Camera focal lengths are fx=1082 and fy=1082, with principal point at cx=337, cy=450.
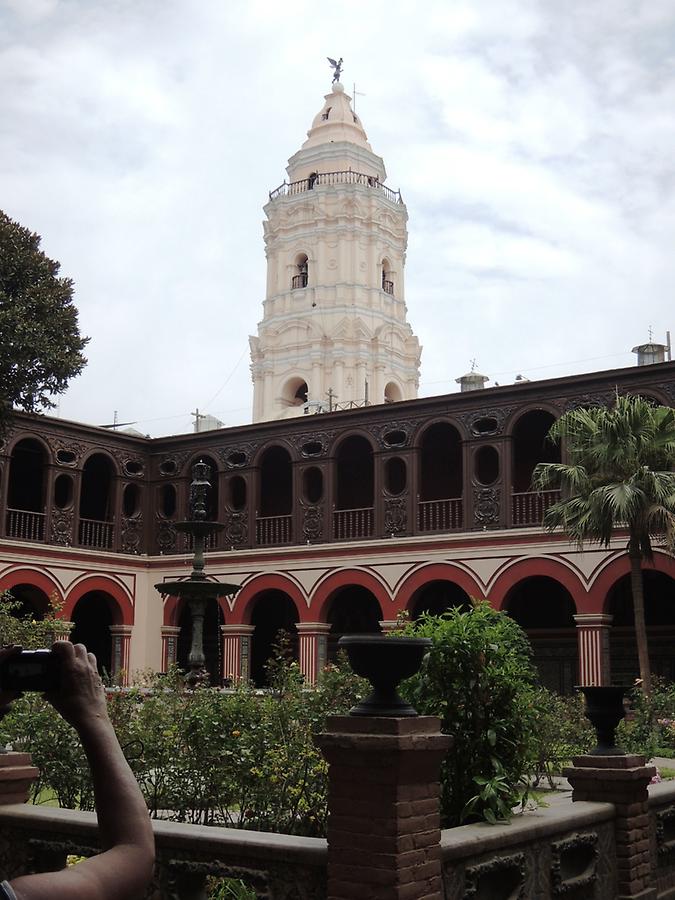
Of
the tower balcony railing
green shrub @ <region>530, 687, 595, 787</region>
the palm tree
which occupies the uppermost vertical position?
the tower balcony railing

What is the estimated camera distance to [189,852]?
522cm

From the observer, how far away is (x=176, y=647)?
26922 millimetres

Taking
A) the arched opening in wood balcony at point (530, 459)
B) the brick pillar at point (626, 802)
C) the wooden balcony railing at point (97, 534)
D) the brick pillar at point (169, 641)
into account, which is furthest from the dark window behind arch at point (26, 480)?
the brick pillar at point (626, 802)

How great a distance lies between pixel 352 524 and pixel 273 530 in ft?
7.05

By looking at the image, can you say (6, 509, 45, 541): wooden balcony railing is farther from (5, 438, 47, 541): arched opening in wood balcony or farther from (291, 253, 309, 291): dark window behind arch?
(291, 253, 309, 291): dark window behind arch

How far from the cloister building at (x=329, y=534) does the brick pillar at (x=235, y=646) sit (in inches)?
1.8

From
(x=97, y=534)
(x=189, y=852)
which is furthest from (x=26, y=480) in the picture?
(x=189, y=852)

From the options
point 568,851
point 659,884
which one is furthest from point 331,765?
point 659,884

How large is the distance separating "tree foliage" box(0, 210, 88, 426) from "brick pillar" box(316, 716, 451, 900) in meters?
17.4

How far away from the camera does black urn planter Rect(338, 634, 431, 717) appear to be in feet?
15.1

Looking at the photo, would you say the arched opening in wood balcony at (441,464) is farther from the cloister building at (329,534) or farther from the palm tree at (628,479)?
the palm tree at (628,479)

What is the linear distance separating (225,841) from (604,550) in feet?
54.8

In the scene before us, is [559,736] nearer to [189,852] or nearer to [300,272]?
[189,852]

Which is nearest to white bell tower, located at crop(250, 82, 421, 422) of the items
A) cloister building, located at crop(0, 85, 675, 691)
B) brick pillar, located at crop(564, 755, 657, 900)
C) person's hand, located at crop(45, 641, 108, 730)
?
cloister building, located at crop(0, 85, 675, 691)
